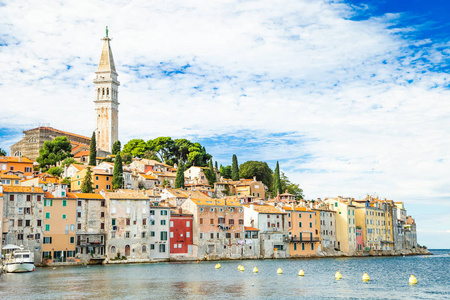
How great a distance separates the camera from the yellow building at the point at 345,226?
95938 mm

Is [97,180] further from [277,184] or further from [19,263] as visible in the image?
[19,263]

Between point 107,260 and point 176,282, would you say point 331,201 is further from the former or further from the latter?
point 176,282

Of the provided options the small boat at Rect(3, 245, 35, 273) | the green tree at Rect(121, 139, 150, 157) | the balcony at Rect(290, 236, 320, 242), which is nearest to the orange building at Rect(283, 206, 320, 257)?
the balcony at Rect(290, 236, 320, 242)

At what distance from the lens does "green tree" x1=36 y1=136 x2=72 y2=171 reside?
360 feet

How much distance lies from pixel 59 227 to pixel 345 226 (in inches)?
1963

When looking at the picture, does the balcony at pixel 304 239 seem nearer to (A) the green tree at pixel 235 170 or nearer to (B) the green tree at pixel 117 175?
(A) the green tree at pixel 235 170

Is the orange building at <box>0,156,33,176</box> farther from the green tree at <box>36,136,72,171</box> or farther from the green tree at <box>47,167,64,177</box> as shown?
the green tree at <box>36,136,72,171</box>

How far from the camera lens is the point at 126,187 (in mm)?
93000

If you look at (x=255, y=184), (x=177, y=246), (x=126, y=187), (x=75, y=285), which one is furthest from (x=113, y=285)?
(x=255, y=184)

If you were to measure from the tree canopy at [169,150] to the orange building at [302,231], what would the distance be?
112 feet

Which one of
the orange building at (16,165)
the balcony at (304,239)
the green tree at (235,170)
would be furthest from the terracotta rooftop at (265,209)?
the orange building at (16,165)

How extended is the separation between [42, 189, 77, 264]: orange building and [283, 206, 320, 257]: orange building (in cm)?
3372

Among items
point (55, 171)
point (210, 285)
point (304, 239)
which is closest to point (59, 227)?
point (210, 285)

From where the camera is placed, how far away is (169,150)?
405ft
